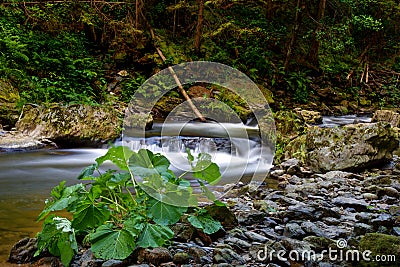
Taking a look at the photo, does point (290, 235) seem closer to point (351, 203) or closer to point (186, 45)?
point (351, 203)

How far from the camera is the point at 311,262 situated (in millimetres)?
2336

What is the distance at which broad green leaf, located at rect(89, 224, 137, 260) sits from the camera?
2117 mm

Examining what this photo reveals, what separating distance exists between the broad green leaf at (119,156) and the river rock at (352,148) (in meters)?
3.88

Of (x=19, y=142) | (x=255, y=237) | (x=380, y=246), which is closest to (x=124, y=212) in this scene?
(x=255, y=237)

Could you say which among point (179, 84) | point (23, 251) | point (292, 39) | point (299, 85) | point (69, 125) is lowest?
point (23, 251)

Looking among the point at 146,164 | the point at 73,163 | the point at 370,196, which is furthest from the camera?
the point at 73,163

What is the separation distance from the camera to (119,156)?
8.75ft

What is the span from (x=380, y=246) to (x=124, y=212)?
1785mm

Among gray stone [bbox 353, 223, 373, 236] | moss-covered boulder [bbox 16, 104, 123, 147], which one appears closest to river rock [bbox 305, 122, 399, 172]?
gray stone [bbox 353, 223, 373, 236]

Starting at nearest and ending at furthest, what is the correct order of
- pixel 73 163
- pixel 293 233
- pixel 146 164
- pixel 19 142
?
pixel 146 164 → pixel 293 233 → pixel 73 163 → pixel 19 142

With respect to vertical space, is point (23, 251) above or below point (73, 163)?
above

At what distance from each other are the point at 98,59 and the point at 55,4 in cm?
223

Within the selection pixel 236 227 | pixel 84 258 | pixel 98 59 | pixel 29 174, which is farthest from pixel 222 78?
pixel 84 258

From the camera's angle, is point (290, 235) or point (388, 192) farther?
point (388, 192)
